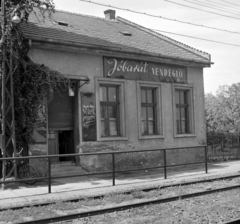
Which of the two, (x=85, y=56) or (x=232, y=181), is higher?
(x=85, y=56)

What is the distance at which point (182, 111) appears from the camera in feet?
60.8

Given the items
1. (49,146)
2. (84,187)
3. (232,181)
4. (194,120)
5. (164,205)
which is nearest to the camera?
(164,205)

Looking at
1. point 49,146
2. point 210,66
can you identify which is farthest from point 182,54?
point 49,146

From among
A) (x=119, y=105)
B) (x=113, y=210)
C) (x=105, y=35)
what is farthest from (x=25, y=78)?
(x=113, y=210)

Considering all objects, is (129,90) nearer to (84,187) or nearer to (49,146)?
(49,146)

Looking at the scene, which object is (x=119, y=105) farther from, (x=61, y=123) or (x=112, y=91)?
(x=61, y=123)

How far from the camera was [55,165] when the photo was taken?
1398 centimetres

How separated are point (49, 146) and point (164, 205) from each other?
291 inches

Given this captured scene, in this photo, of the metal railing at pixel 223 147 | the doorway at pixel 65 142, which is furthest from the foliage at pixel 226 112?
the doorway at pixel 65 142

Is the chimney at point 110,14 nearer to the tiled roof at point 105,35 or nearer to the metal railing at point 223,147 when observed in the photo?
the tiled roof at point 105,35

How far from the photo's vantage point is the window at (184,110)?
59.9ft

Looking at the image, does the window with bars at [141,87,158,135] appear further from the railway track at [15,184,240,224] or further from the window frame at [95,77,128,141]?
the railway track at [15,184,240,224]

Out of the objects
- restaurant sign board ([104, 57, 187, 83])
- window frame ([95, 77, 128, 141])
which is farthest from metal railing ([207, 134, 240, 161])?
window frame ([95, 77, 128, 141])

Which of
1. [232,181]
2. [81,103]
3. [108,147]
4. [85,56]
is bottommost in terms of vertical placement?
[232,181]
